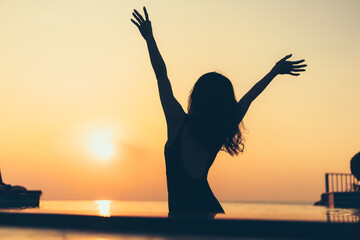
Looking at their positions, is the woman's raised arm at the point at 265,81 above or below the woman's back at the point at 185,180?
above

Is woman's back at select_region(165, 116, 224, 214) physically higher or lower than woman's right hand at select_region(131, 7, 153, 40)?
lower

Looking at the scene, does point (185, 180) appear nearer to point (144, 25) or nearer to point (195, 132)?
point (195, 132)

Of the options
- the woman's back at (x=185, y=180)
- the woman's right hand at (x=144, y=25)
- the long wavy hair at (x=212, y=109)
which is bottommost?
the woman's back at (x=185, y=180)

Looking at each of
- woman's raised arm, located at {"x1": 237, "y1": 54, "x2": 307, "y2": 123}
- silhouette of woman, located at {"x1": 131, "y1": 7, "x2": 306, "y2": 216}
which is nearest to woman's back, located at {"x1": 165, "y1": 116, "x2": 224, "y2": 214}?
silhouette of woman, located at {"x1": 131, "y1": 7, "x2": 306, "y2": 216}

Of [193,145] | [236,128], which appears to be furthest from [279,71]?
[193,145]

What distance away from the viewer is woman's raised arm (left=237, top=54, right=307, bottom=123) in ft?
9.21

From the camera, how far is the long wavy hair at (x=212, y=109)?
2.50 m

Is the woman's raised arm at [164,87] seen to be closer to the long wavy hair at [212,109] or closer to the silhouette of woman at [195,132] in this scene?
the silhouette of woman at [195,132]

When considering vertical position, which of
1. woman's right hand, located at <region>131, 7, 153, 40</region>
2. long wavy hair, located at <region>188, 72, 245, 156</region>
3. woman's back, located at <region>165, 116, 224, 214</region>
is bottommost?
woman's back, located at <region>165, 116, 224, 214</region>

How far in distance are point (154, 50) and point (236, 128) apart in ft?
2.61

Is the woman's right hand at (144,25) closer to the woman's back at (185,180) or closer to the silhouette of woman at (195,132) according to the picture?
the silhouette of woman at (195,132)

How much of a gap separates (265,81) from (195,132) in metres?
0.86

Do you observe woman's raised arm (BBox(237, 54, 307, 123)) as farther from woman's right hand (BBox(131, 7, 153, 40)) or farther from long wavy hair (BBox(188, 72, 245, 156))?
woman's right hand (BBox(131, 7, 153, 40))

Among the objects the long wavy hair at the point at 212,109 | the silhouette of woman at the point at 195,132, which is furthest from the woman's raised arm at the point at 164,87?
the long wavy hair at the point at 212,109
